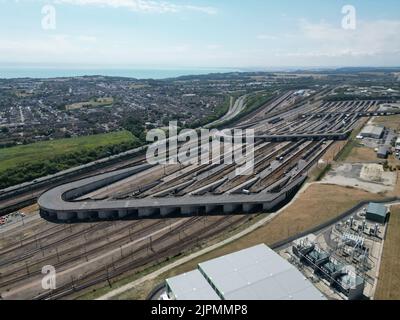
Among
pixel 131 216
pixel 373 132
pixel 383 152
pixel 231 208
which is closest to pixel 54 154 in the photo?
pixel 131 216

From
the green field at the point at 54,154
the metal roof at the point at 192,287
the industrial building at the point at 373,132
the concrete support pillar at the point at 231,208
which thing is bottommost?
the metal roof at the point at 192,287

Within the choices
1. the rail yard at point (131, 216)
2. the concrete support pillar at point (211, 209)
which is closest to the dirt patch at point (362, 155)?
the rail yard at point (131, 216)

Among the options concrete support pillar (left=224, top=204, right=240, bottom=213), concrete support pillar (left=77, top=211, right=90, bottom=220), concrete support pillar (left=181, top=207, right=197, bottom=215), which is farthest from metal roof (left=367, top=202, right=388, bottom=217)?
concrete support pillar (left=77, top=211, right=90, bottom=220)

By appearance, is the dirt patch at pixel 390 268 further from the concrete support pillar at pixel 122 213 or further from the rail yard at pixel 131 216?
the concrete support pillar at pixel 122 213

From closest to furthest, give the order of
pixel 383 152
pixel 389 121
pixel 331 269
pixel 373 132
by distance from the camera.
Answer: pixel 331 269 → pixel 383 152 → pixel 373 132 → pixel 389 121

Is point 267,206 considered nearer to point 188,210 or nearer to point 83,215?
point 188,210
